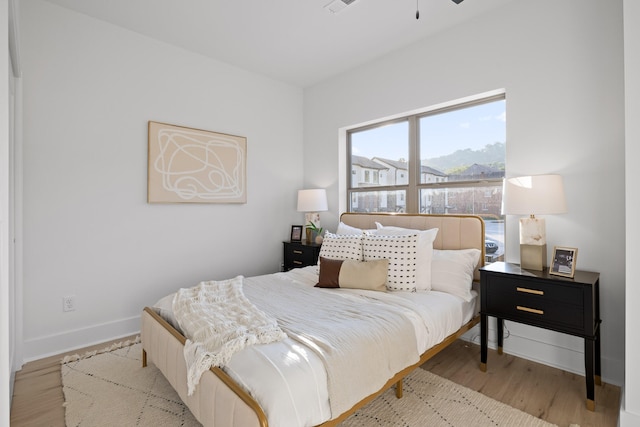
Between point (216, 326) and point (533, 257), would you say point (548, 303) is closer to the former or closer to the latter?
point (533, 257)

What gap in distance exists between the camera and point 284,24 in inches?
114

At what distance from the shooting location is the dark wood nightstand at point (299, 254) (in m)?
3.67

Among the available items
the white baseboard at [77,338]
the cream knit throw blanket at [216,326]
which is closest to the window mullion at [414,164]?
the cream knit throw blanket at [216,326]

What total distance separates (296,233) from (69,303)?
2.33m

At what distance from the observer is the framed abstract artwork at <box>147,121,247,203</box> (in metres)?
3.15

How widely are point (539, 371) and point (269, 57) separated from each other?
3.71 metres

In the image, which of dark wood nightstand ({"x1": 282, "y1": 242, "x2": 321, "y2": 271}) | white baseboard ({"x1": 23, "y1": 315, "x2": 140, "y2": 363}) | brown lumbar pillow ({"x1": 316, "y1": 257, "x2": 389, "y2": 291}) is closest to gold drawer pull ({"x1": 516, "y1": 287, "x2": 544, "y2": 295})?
brown lumbar pillow ({"x1": 316, "y1": 257, "x2": 389, "y2": 291})

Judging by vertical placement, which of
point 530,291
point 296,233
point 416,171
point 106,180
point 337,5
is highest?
point 337,5

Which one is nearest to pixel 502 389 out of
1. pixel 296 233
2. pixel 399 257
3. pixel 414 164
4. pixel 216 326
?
pixel 399 257

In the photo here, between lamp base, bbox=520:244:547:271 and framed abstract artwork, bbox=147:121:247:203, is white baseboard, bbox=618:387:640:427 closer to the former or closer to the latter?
lamp base, bbox=520:244:547:271

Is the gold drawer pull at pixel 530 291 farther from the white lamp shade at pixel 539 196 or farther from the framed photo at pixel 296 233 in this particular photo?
the framed photo at pixel 296 233

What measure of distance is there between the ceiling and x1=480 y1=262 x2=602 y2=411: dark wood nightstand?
214 cm

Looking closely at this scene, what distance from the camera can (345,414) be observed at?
1.49 metres

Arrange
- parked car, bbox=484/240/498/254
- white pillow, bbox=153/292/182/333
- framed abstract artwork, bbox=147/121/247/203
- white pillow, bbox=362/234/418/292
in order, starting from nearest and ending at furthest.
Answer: white pillow, bbox=153/292/182/333
white pillow, bbox=362/234/418/292
parked car, bbox=484/240/498/254
framed abstract artwork, bbox=147/121/247/203
